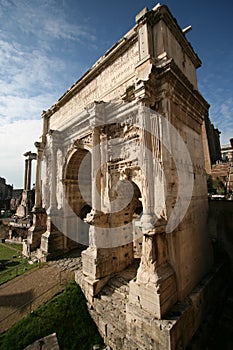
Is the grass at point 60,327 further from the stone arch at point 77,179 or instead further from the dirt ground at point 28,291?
the stone arch at point 77,179

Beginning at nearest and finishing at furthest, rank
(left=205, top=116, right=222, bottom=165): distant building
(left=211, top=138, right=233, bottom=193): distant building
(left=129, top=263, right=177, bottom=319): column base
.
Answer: (left=129, top=263, right=177, bottom=319): column base < (left=211, top=138, right=233, bottom=193): distant building < (left=205, top=116, right=222, bottom=165): distant building

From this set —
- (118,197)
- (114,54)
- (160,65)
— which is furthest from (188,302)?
(114,54)

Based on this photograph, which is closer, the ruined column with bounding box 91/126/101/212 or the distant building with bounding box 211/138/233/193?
the ruined column with bounding box 91/126/101/212

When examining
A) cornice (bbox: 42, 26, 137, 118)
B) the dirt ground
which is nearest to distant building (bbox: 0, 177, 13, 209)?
cornice (bbox: 42, 26, 137, 118)

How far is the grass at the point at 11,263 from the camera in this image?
827 cm

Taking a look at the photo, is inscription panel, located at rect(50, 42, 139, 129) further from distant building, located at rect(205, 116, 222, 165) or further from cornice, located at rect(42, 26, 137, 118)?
distant building, located at rect(205, 116, 222, 165)

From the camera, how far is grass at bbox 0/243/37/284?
827 cm

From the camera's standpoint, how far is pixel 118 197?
6695mm

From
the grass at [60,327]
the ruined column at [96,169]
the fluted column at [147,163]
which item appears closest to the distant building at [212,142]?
the ruined column at [96,169]

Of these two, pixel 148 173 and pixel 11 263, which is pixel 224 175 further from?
pixel 11 263

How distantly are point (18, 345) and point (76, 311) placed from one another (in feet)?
5.61

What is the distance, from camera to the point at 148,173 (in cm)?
500

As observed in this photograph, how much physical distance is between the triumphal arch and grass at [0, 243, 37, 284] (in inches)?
50.5

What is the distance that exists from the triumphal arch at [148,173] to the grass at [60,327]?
407 mm
